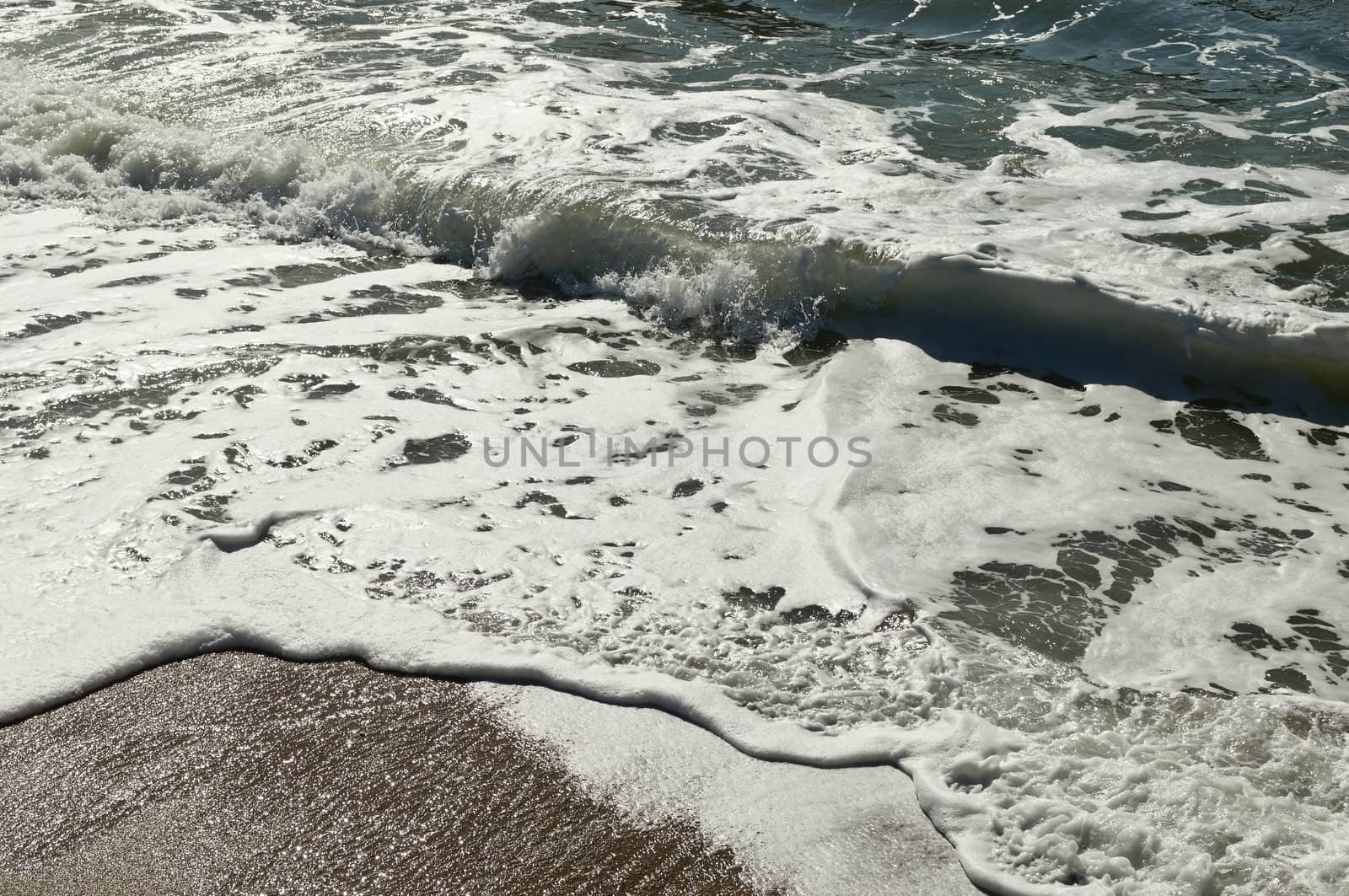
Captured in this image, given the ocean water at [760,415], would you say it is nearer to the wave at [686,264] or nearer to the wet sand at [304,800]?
the wave at [686,264]

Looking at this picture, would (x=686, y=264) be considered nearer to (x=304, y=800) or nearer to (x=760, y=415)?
(x=760, y=415)

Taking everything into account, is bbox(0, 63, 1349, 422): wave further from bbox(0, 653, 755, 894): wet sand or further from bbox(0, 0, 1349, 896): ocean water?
bbox(0, 653, 755, 894): wet sand

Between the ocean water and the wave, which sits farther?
the wave

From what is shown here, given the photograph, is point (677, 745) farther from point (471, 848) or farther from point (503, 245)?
point (503, 245)

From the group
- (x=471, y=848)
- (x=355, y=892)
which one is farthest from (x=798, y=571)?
(x=355, y=892)

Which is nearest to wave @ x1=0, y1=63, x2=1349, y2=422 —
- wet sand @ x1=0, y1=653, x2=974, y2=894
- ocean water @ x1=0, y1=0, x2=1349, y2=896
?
ocean water @ x1=0, y1=0, x2=1349, y2=896

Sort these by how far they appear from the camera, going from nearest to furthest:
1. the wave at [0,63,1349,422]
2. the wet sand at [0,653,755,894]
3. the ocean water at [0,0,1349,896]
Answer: the wet sand at [0,653,755,894], the ocean water at [0,0,1349,896], the wave at [0,63,1349,422]

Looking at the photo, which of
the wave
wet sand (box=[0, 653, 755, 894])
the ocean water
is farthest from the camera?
the wave
